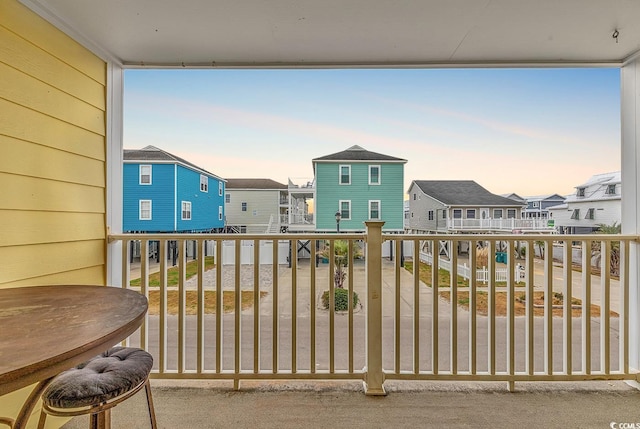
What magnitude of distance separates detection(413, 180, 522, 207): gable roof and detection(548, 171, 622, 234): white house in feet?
0.99

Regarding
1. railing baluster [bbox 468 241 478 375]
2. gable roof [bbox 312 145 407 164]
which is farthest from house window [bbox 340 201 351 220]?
railing baluster [bbox 468 241 478 375]

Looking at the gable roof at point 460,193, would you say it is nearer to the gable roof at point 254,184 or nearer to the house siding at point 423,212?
the house siding at point 423,212

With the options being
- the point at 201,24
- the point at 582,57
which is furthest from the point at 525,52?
the point at 201,24

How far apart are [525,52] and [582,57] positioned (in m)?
0.40

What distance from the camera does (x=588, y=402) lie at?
1.70 metres

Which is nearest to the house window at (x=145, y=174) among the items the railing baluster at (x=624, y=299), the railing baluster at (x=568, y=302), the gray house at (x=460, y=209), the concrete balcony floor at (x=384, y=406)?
the concrete balcony floor at (x=384, y=406)

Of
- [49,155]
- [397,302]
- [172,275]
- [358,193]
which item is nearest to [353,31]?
[358,193]

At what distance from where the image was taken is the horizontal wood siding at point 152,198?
197cm

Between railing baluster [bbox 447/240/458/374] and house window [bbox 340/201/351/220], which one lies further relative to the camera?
house window [bbox 340/201/351/220]

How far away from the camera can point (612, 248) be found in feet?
6.02

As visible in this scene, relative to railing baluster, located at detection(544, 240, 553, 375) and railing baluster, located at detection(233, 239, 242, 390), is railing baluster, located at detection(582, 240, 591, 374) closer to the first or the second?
railing baluster, located at detection(544, 240, 553, 375)

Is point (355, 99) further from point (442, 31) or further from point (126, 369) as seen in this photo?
point (126, 369)

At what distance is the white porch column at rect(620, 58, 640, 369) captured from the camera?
182cm

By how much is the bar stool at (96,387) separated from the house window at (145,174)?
50.5 inches
